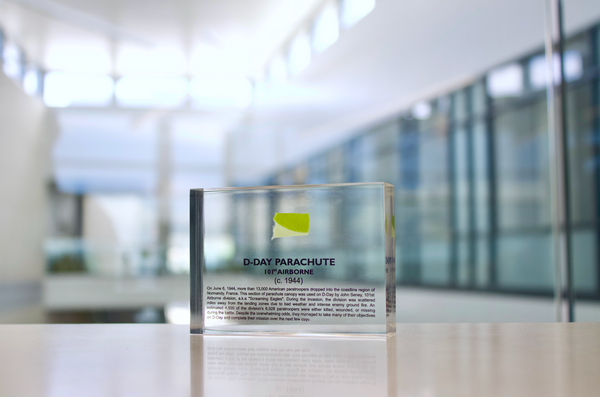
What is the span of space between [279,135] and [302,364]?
4.78 metres

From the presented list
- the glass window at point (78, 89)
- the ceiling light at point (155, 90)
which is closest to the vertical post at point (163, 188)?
the ceiling light at point (155, 90)

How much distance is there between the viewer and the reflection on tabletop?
0.35 metres

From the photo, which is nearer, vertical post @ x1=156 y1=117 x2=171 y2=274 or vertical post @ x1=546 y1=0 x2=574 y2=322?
vertical post @ x1=546 y1=0 x2=574 y2=322

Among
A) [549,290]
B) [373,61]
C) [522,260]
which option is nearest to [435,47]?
[373,61]

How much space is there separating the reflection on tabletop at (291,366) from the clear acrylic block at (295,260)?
0.07ft

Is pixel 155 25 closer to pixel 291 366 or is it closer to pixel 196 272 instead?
pixel 196 272

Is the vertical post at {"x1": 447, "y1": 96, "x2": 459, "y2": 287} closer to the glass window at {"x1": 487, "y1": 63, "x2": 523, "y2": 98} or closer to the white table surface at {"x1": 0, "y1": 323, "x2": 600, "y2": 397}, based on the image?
the glass window at {"x1": 487, "y1": 63, "x2": 523, "y2": 98}

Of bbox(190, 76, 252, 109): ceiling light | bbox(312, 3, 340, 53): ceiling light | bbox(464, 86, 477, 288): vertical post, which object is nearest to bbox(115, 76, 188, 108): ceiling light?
bbox(190, 76, 252, 109): ceiling light

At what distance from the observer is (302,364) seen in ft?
1.40

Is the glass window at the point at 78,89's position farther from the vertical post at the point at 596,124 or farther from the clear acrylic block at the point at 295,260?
the clear acrylic block at the point at 295,260

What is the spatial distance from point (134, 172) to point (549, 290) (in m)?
4.29

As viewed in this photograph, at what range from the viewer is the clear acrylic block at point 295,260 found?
1.78ft

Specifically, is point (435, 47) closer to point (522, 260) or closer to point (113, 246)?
point (522, 260)

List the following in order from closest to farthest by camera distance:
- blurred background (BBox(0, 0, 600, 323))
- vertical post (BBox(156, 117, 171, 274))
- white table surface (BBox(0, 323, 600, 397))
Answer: white table surface (BBox(0, 323, 600, 397)) → blurred background (BBox(0, 0, 600, 323)) → vertical post (BBox(156, 117, 171, 274))
